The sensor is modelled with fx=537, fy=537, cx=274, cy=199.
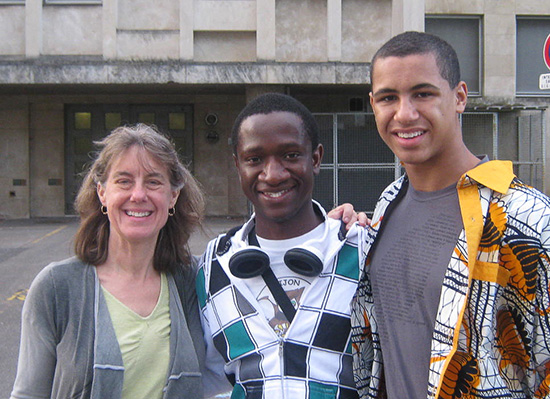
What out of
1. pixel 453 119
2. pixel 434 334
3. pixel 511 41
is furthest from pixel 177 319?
pixel 511 41

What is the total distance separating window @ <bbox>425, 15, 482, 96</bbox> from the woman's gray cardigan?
14.0 meters

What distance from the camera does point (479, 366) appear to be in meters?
1.81

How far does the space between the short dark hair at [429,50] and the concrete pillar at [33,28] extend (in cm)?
1303

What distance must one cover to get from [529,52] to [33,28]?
13069mm

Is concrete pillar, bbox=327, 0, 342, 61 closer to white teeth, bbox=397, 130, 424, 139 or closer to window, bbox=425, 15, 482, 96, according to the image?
window, bbox=425, 15, 482, 96

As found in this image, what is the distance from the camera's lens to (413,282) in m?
2.05

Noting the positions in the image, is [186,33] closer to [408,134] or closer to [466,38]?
[466,38]

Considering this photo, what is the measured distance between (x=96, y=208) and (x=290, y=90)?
12.5 meters

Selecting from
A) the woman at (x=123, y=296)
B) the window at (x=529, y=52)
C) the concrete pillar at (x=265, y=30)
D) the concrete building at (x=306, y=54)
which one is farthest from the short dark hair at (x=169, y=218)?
the window at (x=529, y=52)

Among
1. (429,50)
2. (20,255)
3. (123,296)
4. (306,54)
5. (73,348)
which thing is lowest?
(20,255)

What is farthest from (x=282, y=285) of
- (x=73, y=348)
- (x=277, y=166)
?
(x=73, y=348)

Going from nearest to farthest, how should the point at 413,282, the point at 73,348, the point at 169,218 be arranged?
the point at 413,282 < the point at 73,348 < the point at 169,218

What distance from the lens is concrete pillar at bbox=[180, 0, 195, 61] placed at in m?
13.0

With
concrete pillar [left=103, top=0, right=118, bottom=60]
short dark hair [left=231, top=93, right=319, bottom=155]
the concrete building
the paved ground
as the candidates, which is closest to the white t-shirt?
short dark hair [left=231, top=93, right=319, bottom=155]
